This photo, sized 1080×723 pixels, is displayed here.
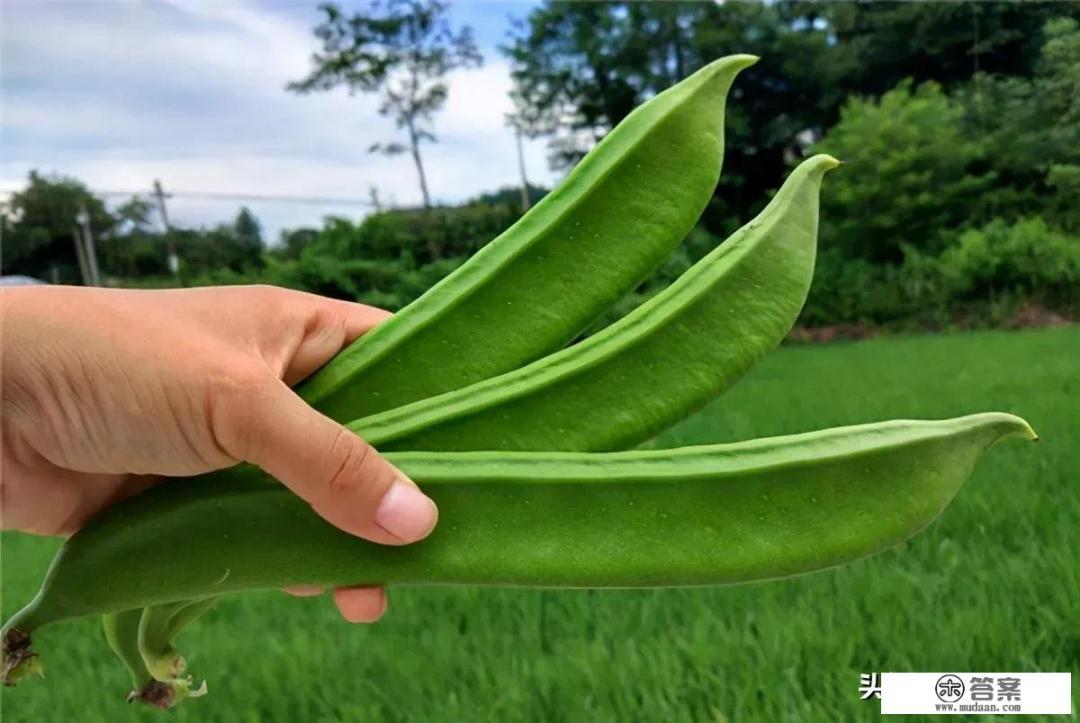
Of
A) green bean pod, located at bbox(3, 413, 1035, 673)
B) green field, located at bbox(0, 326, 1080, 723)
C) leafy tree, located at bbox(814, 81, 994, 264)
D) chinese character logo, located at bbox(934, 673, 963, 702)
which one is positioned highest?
leafy tree, located at bbox(814, 81, 994, 264)

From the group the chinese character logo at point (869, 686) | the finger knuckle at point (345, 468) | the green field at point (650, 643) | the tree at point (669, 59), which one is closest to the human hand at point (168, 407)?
the finger knuckle at point (345, 468)

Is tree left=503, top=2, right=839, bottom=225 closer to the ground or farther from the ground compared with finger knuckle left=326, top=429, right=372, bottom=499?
farther from the ground

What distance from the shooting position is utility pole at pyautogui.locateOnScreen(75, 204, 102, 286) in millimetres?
2982

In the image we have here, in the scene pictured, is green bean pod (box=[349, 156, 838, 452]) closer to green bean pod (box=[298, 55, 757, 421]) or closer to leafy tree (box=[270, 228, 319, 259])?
green bean pod (box=[298, 55, 757, 421])

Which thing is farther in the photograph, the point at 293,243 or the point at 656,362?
the point at 293,243

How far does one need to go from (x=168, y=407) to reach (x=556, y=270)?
11.0 inches

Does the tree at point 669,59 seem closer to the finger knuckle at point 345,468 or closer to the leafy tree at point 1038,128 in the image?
the leafy tree at point 1038,128

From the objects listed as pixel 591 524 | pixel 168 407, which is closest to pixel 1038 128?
pixel 591 524

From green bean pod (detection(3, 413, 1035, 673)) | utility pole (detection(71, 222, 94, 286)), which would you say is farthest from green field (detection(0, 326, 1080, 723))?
utility pole (detection(71, 222, 94, 286))

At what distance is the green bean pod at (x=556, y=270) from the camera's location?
0.62 m

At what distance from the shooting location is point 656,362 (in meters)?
0.60

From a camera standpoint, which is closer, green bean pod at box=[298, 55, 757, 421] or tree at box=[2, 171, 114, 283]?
green bean pod at box=[298, 55, 757, 421]

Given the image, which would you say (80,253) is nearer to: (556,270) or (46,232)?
(46,232)

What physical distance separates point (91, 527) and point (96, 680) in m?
0.81
